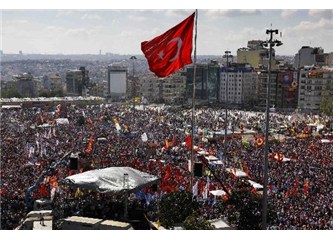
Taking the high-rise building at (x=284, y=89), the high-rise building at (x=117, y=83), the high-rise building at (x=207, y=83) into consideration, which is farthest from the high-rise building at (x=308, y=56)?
the high-rise building at (x=117, y=83)

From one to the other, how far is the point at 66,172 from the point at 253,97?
72.5m

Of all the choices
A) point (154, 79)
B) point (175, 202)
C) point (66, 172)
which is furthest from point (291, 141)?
point (154, 79)

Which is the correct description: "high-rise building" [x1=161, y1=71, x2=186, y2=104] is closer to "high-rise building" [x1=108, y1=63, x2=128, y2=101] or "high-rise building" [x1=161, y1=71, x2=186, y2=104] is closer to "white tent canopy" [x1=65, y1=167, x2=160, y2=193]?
"high-rise building" [x1=108, y1=63, x2=128, y2=101]

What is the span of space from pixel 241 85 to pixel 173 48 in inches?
3078

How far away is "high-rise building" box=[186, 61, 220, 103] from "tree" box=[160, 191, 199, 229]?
78630 mm

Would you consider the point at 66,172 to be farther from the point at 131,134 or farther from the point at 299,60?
the point at 299,60

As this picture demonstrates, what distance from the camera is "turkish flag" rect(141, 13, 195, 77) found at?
14102mm

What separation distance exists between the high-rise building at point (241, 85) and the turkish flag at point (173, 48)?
7704 cm

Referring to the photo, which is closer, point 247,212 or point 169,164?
point 247,212

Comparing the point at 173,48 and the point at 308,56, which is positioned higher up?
the point at 308,56

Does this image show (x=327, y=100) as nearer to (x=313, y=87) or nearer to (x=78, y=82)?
(x=313, y=87)

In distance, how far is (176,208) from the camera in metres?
→ 14.8

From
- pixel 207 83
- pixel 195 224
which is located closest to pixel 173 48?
pixel 195 224

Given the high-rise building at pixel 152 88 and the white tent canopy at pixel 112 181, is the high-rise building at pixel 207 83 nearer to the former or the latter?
the high-rise building at pixel 152 88
